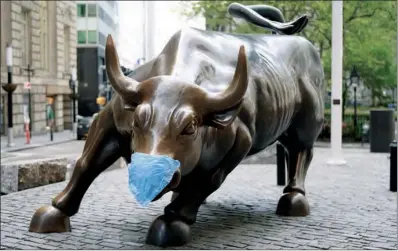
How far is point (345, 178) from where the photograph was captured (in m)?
11.3

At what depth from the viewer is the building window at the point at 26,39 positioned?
3381 cm

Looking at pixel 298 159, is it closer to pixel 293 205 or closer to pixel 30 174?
pixel 293 205

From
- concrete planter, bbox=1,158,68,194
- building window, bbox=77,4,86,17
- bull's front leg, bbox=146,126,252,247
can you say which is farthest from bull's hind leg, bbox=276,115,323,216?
building window, bbox=77,4,86,17

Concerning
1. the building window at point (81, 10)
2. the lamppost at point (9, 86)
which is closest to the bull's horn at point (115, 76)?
the lamppost at point (9, 86)

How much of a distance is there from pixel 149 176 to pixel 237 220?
100 inches

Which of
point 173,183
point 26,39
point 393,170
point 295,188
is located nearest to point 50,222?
point 173,183

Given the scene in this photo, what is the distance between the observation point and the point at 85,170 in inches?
237

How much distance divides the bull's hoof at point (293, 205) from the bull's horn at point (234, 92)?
8.47 feet

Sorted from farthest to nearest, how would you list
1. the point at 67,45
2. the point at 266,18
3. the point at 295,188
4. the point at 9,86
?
the point at 67,45, the point at 9,86, the point at 266,18, the point at 295,188

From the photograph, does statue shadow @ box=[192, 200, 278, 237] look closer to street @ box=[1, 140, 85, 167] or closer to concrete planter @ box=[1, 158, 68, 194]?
concrete planter @ box=[1, 158, 68, 194]

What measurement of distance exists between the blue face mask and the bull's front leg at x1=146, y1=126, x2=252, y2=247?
942 mm

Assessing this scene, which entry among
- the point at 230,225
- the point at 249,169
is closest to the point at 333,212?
the point at 230,225

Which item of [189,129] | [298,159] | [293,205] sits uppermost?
[189,129]

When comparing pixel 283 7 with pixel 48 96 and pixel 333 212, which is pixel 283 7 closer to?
pixel 48 96
